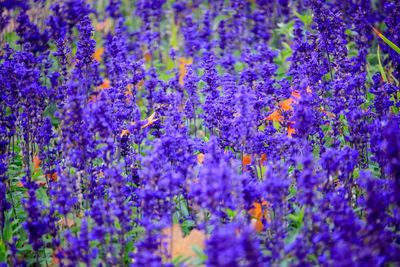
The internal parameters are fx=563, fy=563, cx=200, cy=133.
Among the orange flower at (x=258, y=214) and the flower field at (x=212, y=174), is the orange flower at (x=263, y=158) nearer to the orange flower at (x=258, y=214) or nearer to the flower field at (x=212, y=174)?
the flower field at (x=212, y=174)

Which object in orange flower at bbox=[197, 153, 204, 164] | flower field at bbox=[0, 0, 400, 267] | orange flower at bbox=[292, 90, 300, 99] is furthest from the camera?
orange flower at bbox=[292, 90, 300, 99]

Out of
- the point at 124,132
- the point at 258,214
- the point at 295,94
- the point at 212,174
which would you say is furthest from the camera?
the point at 295,94

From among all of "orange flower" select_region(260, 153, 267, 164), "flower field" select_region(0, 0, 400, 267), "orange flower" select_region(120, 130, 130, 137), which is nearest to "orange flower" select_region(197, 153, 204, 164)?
"flower field" select_region(0, 0, 400, 267)

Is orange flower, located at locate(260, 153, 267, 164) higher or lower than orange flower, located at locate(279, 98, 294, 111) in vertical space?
lower

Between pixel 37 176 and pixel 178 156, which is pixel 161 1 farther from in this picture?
pixel 178 156

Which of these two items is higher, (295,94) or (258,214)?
(295,94)

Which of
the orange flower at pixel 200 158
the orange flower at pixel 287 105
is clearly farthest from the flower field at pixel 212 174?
the orange flower at pixel 200 158

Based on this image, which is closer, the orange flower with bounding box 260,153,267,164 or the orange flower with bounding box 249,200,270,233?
the orange flower with bounding box 249,200,270,233

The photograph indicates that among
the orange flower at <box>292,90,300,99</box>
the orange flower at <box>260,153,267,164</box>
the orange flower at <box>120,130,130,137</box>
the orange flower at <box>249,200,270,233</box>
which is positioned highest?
the orange flower at <box>292,90,300,99</box>

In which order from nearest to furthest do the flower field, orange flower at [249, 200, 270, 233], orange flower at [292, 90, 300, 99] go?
the flower field, orange flower at [249, 200, 270, 233], orange flower at [292, 90, 300, 99]

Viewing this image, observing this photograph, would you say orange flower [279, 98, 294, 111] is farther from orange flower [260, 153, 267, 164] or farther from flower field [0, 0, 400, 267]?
orange flower [260, 153, 267, 164]

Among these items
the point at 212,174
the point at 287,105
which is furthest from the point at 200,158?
the point at 212,174

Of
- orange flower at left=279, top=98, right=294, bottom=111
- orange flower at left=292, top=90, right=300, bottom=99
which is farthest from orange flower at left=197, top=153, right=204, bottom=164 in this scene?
orange flower at left=292, top=90, right=300, bottom=99

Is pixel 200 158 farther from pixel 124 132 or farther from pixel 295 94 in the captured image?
pixel 295 94
